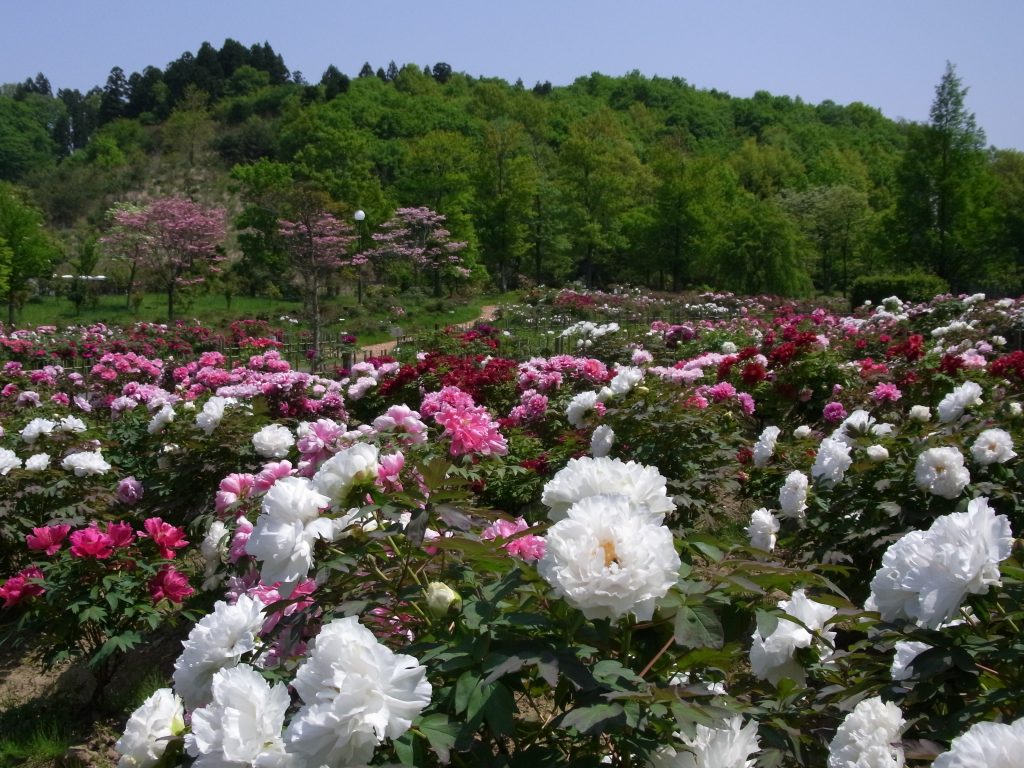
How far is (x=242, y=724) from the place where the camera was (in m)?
1.13

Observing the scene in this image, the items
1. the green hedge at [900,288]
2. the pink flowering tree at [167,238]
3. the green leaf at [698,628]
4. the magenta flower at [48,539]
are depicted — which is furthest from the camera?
the pink flowering tree at [167,238]

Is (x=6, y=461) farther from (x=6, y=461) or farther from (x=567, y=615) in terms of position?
(x=567, y=615)

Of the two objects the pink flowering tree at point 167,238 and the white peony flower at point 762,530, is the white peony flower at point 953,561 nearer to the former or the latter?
the white peony flower at point 762,530

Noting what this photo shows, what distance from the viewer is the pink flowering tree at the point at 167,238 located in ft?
88.4

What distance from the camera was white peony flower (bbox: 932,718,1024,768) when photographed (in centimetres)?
79

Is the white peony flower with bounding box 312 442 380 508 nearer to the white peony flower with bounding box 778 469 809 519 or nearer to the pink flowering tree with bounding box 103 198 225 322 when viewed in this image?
the white peony flower with bounding box 778 469 809 519

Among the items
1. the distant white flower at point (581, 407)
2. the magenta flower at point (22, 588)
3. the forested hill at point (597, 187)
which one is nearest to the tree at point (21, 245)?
the forested hill at point (597, 187)

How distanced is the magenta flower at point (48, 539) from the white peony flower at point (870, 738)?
2797 millimetres

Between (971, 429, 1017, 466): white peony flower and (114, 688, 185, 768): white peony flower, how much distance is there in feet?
8.41

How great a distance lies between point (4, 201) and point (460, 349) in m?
23.2

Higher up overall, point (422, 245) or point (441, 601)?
point (422, 245)

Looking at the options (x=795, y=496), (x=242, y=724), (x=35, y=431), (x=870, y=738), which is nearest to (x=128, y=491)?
(x=35, y=431)

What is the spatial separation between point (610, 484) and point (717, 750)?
42cm

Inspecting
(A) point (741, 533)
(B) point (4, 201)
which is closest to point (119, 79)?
(B) point (4, 201)
